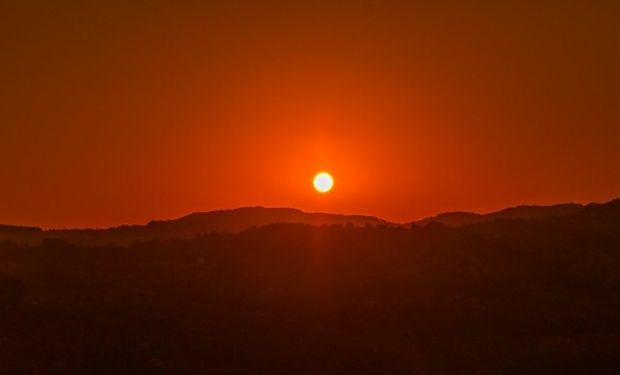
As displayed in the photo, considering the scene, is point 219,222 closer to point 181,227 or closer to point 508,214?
point 181,227

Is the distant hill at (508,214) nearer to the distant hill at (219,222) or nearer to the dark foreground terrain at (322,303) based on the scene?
the distant hill at (219,222)

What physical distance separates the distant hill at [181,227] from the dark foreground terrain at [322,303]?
67.3 feet

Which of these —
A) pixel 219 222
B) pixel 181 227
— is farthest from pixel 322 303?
pixel 219 222

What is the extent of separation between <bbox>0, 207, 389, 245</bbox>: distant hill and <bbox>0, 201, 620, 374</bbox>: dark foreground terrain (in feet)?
67.3

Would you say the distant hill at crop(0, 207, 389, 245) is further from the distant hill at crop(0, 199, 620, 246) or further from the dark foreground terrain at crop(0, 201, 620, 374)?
the dark foreground terrain at crop(0, 201, 620, 374)

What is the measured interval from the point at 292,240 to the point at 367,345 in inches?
702

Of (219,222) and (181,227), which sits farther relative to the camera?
(219,222)

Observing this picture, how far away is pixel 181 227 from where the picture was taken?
78125mm

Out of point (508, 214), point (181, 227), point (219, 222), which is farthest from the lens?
point (219, 222)

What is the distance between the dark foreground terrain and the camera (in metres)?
29.9

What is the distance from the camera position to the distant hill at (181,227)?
238 feet

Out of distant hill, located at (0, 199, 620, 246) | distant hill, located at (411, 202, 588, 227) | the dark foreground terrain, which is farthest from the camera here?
distant hill, located at (411, 202, 588, 227)

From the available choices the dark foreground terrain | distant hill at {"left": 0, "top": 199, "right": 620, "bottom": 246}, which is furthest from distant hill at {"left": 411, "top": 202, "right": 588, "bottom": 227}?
the dark foreground terrain

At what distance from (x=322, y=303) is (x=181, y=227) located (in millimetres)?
41605
